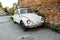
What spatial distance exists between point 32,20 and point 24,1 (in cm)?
911

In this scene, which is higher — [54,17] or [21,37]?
[54,17]

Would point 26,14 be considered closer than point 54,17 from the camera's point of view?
No

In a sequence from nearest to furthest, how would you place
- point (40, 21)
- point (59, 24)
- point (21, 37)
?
point (21, 37) → point (59, 24) → point (40, 21)

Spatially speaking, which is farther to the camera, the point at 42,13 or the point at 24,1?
the point at 24,1

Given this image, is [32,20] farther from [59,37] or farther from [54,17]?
[59,37]

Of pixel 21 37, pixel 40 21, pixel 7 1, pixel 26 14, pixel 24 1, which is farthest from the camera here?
pixel 7 1

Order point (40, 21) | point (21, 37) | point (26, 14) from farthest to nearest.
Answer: point (26, 14) → point (40, 21) → point (21, 37)

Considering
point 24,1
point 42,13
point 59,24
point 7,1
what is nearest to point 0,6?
point 7,1

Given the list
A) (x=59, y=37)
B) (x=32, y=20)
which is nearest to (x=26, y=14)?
(x=32, y=20)

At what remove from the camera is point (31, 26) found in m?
→ 11.1

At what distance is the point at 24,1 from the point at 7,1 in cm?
1051

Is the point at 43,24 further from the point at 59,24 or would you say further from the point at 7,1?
the point at 7,1

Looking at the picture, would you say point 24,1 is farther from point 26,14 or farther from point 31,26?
point 31,26

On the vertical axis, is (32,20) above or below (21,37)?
above
